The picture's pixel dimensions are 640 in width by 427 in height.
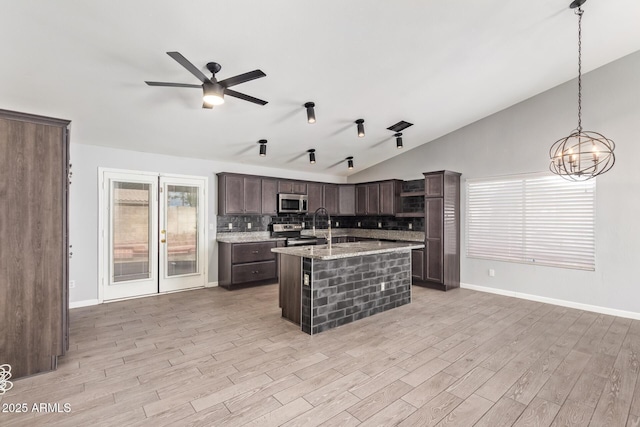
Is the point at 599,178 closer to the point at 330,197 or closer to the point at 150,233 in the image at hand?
the point at 330,197

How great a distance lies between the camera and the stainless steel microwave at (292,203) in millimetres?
6328

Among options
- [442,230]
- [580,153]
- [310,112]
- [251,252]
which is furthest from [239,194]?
[580,153]

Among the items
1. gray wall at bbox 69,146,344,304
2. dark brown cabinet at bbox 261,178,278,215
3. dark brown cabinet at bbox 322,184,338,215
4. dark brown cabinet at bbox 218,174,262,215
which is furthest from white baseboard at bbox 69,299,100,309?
dark brown cabinet at bbox 322,184,338,215

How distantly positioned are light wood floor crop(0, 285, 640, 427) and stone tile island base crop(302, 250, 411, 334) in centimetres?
16

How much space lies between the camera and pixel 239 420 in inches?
78.6

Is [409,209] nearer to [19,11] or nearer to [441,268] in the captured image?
[441,268]

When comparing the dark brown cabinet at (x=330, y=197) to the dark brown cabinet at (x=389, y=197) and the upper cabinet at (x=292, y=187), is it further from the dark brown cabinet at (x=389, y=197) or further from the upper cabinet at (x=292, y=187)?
the dark brown cabinet at (x=389, y=197)

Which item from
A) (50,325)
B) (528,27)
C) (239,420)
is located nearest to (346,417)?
(239,420)

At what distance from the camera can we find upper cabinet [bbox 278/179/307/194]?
6.39 meters

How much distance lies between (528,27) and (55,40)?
451cm

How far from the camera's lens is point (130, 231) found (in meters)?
4.88

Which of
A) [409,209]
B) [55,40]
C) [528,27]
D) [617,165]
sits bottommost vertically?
[409,209]

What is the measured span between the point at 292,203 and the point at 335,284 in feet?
10.3

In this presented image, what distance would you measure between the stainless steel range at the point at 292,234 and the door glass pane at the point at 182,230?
161 cm
